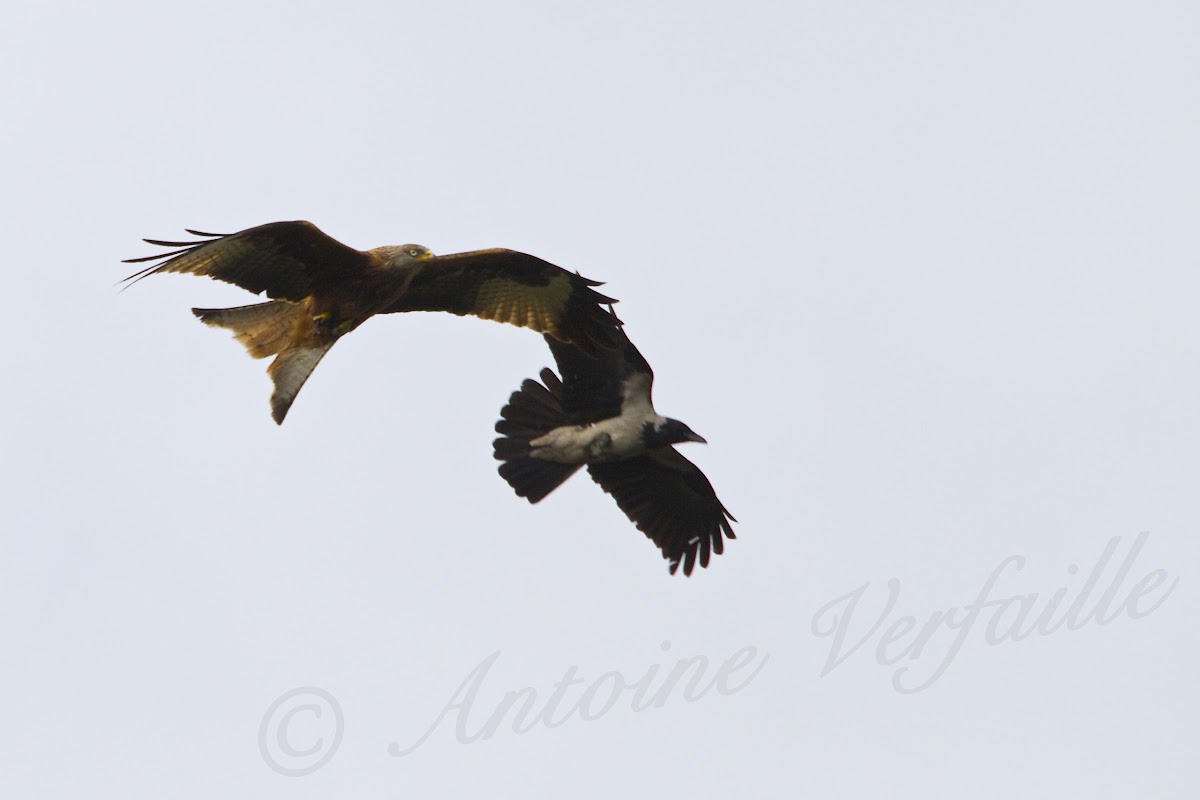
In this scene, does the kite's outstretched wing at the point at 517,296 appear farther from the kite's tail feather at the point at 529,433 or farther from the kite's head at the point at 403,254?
the kite's tail feather at the point at 529,433

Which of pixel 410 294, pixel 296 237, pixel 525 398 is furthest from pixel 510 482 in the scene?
pixel 296 237

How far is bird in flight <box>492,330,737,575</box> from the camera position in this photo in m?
13.0

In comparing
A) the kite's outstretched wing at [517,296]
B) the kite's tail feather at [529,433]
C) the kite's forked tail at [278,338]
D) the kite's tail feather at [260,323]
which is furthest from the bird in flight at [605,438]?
the kite's tail feather at [260,323]

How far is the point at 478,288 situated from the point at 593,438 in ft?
4.18

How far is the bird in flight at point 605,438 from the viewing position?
1304 centimetres

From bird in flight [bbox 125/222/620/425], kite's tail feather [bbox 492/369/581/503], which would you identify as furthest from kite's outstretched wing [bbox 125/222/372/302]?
kite's tail feather [bbox 492/369/581/503]

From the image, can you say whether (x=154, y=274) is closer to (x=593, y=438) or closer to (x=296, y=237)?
(x=296, y=237)

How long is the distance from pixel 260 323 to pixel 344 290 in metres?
0.60

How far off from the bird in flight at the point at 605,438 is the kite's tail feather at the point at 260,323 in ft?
5.56

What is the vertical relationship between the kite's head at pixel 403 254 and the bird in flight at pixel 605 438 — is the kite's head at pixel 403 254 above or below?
below

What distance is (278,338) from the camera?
40.5ft

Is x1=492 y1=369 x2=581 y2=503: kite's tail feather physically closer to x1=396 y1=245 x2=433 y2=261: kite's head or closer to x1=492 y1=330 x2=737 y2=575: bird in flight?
x1=492 y1=330 x2=737 y2=575: bird in flight

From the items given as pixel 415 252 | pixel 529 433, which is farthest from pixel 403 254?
pixel 529 433

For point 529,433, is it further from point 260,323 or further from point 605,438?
point 260,323
